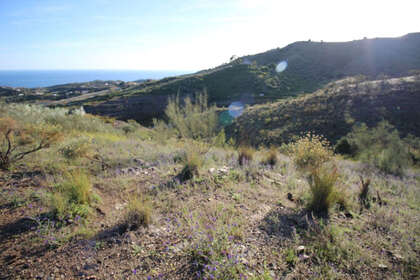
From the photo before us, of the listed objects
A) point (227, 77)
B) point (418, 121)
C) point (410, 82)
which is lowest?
point (418, 121)

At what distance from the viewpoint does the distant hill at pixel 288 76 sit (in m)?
36.7

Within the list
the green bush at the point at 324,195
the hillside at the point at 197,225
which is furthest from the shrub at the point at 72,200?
the green bush at the point at 324,195

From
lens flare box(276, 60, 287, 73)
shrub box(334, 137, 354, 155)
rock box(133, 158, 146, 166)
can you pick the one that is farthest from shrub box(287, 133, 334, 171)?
lens flare box(276, 60, 287, 73)

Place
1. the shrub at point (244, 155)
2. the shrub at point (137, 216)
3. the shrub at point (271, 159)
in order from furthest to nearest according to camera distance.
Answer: the shrub at point (271, 159), the shrub at point (244, 155), the shrub at point (137, 216)

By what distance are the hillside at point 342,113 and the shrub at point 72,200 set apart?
12961 mm

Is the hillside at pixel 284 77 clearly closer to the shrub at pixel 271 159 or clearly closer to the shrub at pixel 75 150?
the shrub at pixel 75 150

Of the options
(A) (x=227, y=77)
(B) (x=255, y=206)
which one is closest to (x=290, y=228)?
(B) (x=255, y=206)

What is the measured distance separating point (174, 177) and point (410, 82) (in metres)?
23.1

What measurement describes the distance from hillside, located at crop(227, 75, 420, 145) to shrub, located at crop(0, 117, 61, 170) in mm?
11982

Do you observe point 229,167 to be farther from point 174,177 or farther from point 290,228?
point 290,228

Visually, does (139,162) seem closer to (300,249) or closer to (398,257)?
(300,249)

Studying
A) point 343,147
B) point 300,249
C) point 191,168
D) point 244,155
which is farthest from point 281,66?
point 300,249

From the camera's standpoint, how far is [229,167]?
5.16 m

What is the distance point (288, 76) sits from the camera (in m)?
45.2
